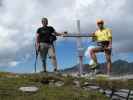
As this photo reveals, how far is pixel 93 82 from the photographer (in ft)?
59.8

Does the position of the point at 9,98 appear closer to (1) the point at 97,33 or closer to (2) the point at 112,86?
(2) the point at 112,86

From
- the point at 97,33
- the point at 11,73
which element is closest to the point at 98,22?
the point at 97,33

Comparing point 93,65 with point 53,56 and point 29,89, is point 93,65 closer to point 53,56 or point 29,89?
point 53,56

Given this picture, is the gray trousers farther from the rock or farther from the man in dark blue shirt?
the rock

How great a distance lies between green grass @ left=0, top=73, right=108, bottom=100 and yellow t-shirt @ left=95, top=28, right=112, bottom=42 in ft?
15.6

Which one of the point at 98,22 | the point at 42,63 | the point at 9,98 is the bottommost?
the point at 9,98

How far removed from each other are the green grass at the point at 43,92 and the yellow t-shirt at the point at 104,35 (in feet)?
15.6

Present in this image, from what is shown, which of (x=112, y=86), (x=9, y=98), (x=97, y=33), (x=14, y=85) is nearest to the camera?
(x=9, y=98)

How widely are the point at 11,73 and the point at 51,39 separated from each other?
235cm

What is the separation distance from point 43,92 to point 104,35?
6.95 m

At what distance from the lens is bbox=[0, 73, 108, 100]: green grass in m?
15.6

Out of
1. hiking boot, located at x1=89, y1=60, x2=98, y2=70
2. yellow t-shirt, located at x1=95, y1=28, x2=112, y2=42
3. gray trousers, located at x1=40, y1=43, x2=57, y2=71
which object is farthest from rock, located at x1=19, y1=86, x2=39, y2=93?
yellow t-shirt, located at x1=95, y1=28, x2=112, y2=42

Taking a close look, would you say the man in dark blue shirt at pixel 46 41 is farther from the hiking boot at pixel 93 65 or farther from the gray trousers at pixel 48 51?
the hiking boot at pixel 93 65

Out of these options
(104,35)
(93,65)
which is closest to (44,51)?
(93,65)
